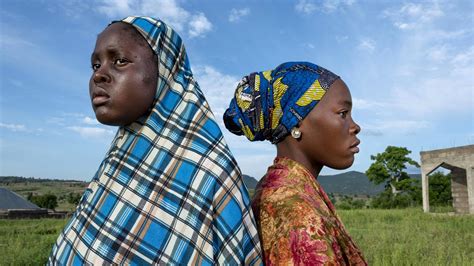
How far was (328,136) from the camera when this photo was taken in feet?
4.99

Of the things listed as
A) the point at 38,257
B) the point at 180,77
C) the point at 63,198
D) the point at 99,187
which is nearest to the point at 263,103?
the point at 180,77

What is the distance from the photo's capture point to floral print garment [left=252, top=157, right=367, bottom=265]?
1240mm

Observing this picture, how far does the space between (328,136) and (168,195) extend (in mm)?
621

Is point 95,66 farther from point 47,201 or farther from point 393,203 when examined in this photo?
point 47,201

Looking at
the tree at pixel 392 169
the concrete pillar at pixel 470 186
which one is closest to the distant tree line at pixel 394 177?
the tree at pixel 392 169

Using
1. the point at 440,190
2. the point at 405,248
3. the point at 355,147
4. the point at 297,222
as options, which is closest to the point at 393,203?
the point at 440,190

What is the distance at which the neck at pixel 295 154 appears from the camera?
1.55 meters

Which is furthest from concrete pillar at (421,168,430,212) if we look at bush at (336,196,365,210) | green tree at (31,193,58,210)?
green tree at (31,193,58,210)

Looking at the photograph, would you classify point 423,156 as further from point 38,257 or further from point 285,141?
point 285,141

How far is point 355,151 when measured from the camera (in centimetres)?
158

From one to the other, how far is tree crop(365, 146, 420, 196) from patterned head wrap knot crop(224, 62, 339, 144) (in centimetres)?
3358

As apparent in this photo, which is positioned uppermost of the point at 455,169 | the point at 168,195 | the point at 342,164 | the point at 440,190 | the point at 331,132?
the point at 455,169

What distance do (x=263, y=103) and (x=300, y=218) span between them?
0.48m

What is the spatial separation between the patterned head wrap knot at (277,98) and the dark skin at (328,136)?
0.03 m
